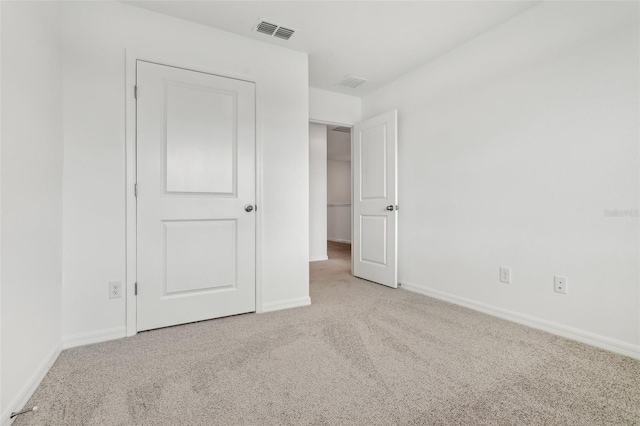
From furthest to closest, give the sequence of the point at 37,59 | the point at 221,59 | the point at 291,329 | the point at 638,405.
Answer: the point at 221,59, the point at 291,329, the point at 37,59, the point at 638,405

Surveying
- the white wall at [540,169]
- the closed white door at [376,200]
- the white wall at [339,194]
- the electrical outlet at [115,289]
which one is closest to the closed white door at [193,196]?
the electrical outlet at [115,289]

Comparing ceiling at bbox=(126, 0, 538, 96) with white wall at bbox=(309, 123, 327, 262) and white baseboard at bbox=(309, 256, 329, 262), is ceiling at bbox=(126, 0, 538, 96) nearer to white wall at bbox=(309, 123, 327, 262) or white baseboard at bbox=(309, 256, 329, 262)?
white wall at bbox=(309, 123, 327, 262)

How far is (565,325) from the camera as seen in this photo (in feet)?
6.84

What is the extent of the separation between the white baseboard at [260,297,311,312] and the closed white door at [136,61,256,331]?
0.46 feet

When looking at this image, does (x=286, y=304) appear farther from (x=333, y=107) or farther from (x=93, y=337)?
(x=333, y=107)

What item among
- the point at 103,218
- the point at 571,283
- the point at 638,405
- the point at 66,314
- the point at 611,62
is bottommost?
the point at 638,405

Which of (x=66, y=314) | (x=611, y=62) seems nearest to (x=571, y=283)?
(x=611, y=62)

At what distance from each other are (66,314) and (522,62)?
365cm

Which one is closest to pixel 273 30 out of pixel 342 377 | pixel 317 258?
pixel 342 377

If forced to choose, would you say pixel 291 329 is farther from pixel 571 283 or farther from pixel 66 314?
pixel 571 283

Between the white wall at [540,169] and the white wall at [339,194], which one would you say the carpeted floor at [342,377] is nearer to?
the white wall at [540,169]

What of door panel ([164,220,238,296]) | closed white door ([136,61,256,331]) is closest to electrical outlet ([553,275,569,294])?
closed white door ([136,61,256,331])

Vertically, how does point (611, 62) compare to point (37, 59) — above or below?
above

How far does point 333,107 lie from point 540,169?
95.2 inches
